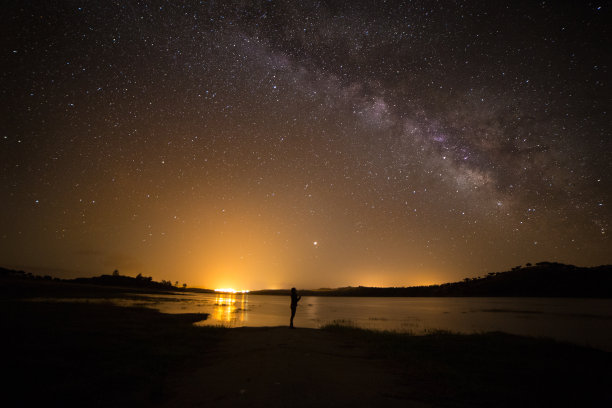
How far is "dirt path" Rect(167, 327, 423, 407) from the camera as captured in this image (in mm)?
6660

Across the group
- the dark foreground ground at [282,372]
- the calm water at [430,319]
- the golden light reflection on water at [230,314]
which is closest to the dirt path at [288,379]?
the dark foreground ground at [282,372]

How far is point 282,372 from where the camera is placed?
342 inches

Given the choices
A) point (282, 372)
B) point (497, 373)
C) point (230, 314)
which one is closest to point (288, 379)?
point (282, 372)

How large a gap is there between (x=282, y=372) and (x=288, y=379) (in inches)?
28.0

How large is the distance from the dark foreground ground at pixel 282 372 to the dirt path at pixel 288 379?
0.03 metres

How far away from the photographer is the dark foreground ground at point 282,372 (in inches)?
275

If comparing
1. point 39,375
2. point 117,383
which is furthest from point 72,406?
point 39,375

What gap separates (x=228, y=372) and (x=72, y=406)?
374cm

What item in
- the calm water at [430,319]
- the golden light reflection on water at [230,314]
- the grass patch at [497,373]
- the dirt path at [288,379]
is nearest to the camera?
the dirt path at [288,379]

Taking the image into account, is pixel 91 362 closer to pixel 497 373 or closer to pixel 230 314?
pixel 497 373

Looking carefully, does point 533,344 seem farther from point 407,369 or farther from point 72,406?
point 72,406

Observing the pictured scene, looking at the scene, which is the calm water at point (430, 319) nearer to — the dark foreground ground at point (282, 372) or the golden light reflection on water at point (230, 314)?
the golden light reflection on water at point (230, 314)

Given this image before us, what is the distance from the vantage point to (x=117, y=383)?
A: 7996 millimetres

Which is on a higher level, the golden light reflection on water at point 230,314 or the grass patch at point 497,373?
the grass patch at point 497,373
